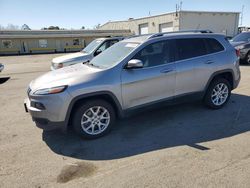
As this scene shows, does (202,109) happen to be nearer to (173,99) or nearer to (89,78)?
(173,99)

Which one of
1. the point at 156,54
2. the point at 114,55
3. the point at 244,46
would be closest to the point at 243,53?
the point at 244,46

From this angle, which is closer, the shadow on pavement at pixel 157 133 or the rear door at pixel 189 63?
the shadow on pavement at pixel 157 133

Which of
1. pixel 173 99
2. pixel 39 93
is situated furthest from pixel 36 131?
pixel 173 99

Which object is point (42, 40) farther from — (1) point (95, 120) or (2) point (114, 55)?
(1) point (95, 120)

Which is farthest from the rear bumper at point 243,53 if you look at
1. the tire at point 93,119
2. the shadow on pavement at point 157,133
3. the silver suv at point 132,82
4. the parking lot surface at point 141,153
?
the tire at point 93,119

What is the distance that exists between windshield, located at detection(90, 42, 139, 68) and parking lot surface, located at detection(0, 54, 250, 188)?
131 centimetres

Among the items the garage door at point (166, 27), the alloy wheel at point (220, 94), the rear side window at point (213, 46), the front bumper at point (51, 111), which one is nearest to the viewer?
the front bumper at point (51, 111)

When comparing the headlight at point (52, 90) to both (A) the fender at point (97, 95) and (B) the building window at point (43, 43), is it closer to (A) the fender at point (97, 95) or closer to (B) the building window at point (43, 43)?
(A) the fender at point (97, 95)

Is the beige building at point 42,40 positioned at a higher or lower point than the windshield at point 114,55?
higher

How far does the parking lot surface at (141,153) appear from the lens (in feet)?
9.92

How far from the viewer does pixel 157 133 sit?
4328 mm

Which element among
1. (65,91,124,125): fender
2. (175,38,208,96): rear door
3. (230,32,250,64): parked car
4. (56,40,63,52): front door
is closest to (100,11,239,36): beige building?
(56,40,63,52): front door

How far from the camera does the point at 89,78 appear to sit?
4.00 m

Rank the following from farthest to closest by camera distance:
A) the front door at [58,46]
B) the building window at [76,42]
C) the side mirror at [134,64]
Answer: the building window at [76,42], the front door at [58,46], the side mirror at [134,64]
